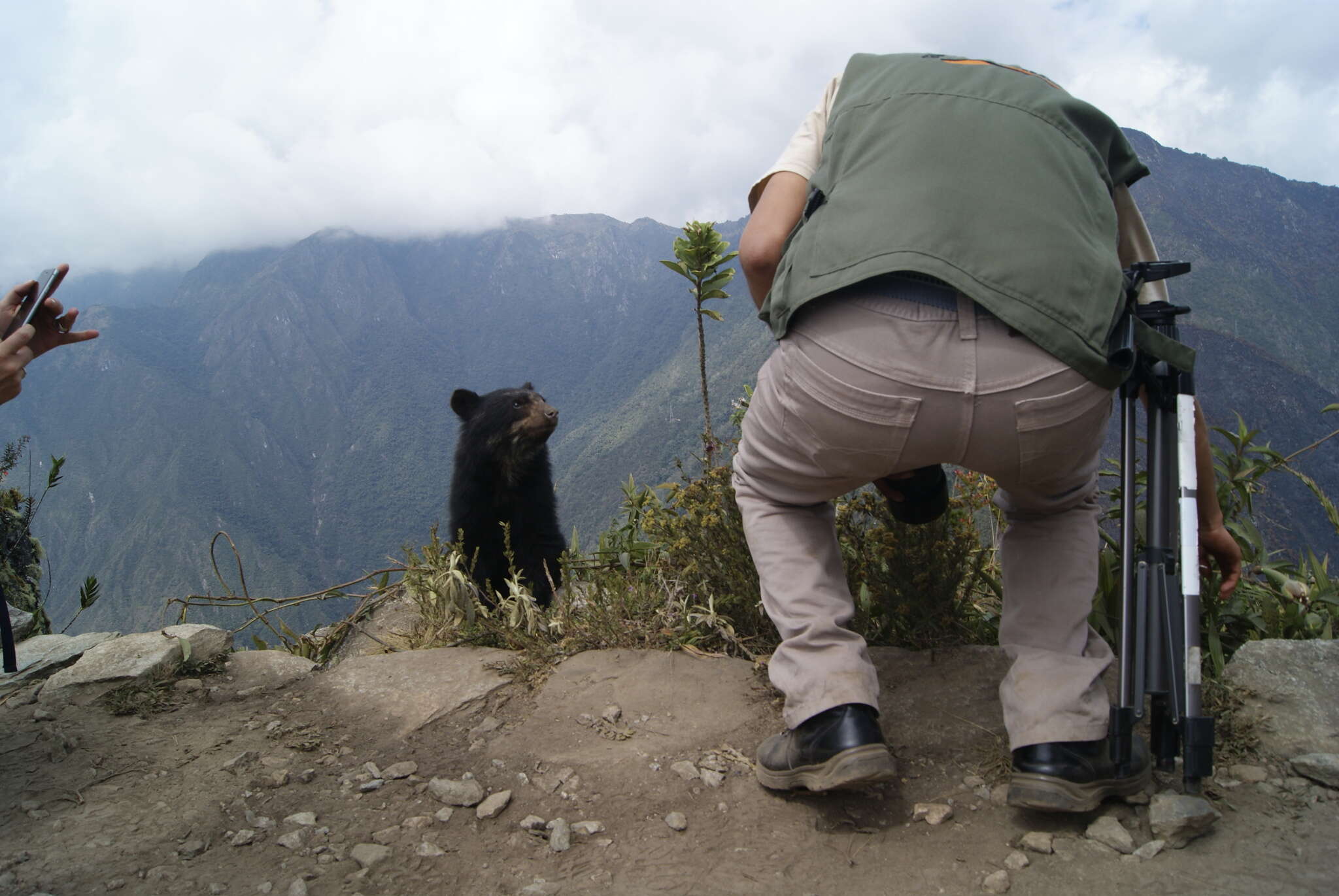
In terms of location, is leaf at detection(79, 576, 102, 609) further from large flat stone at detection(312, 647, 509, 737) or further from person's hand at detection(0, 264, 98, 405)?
person's hand at detection(0, 264, 98, 405)

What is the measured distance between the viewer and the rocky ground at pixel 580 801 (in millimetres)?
1754

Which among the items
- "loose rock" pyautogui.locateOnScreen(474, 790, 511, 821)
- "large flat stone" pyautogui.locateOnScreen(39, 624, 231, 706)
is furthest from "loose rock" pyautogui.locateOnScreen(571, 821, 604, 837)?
"large flat stone" pyautogui.locateOnScreen(39, 624, 231, 706)

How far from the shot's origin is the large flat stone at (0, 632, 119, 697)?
3.01m

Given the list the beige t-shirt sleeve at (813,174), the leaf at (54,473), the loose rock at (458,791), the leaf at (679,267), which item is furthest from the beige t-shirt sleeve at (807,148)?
the leaf at (54,473)

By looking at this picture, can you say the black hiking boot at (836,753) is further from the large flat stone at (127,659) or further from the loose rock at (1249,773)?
the large flat stone at (127,659)

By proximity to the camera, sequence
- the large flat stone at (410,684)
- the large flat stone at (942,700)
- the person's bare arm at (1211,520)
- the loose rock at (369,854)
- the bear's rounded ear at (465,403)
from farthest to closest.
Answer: the bear's rounded ear at (465,403), the large flat stone at (410,684), the large flat stone at (942,700), the person's bare arm at (1211,520), the loose rock at (369,854)

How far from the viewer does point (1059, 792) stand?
1782 mm

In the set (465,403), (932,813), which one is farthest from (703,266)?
(932,813)

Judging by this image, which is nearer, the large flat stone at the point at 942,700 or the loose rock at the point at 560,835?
the loose rock at the point at 560,835

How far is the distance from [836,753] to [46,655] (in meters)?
3.28

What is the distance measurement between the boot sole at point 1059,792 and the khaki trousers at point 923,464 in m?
0.10

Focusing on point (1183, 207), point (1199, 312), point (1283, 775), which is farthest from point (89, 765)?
point (1183, 207)

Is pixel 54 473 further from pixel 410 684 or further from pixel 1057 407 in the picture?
pixel 1057 407

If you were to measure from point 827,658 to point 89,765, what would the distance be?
2.24m
